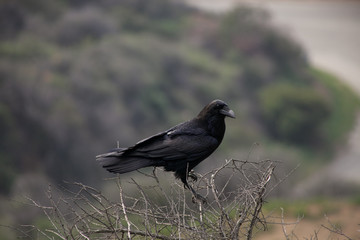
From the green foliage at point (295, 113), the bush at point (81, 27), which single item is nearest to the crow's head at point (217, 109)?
the green foliage at point (295, 113)

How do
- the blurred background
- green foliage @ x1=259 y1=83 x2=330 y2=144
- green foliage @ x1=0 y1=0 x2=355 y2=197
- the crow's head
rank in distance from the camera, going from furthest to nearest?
green foliage @ x1=259 y1=83 x2=330 y2=144 → green foliage @ x1=0 y1=0 x2=355 y2=197 → the blurred background → the crow's head

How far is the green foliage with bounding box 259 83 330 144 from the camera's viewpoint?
3378 cm

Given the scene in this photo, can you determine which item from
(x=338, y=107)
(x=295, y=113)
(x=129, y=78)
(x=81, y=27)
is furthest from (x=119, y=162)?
(x=81, y=27)

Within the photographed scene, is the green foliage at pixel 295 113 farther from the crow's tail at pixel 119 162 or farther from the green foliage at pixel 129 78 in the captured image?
the crow's tail at pixel 119 162

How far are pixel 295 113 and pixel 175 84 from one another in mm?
7647

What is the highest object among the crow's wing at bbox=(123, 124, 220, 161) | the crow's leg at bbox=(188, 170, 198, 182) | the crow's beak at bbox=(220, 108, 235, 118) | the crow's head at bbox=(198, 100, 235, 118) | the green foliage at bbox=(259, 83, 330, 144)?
the green foliage at bbox=(259, 83, 330, 144)

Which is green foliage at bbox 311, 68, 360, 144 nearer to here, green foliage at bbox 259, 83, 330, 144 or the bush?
green foliage at bbox 259, 83, 330, 144

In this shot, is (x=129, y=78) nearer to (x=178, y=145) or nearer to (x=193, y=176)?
(x=193, y=176)

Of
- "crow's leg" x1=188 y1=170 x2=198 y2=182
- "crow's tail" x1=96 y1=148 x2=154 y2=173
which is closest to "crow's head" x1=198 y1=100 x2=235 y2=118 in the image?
"crow's leg" x1=188 y1=170 x2=198 y2=182

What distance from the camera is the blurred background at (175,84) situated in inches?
995

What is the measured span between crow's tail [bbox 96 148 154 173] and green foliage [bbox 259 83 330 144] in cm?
2838

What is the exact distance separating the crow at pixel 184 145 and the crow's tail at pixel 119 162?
11 mm

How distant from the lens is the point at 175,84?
35.7m

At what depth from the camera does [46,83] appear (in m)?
28.7
